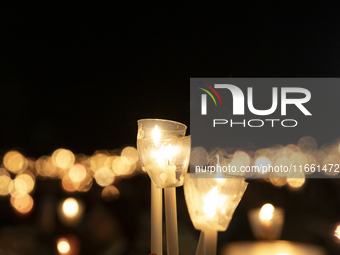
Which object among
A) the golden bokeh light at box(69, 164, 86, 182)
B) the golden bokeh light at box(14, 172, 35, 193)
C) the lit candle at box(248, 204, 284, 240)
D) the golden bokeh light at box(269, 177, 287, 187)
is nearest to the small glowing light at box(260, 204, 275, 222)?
the lit candle at box(248, 204, 284, 240)

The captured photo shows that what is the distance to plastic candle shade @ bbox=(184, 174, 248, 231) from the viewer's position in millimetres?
469

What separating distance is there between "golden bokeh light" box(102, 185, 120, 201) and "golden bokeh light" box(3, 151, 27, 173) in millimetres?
A: 433

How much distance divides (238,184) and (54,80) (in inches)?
41.8

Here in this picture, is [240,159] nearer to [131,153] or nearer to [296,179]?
[296,179]

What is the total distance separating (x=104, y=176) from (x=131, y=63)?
2.08 feet

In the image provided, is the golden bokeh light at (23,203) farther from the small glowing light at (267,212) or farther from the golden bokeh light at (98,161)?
the small glowing light at (267,212)

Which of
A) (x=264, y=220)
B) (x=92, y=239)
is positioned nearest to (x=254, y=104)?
(x=264, y=220)

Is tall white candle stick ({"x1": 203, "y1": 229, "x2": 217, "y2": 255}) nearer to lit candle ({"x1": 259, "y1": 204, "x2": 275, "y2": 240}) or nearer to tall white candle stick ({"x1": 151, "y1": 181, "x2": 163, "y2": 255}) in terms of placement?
tall white candle stick ({"x1": 151, "y1": 181, "x2": 163, "y2": 255})

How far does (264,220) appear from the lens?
1.01m

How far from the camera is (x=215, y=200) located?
0.47 metres

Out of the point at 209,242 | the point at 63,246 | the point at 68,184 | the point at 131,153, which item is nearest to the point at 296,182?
the point at 131,153

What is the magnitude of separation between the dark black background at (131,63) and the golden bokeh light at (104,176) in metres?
0.14

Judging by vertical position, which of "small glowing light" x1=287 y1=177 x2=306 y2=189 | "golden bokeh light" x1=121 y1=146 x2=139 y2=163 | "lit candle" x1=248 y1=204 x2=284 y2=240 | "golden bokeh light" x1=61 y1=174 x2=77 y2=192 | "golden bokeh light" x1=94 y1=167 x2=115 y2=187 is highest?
"golden bokeh light" x1=121 y1=146 x2=139 y2=163

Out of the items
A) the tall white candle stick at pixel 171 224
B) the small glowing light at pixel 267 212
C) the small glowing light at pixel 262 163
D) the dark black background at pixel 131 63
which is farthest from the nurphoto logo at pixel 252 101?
the tall white candle stick at pixel 171 224
